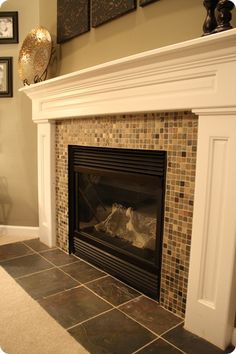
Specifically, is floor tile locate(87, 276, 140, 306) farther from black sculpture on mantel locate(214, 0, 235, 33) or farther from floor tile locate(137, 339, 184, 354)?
black sculpture on mantel locate(214, 0, 235, 33)

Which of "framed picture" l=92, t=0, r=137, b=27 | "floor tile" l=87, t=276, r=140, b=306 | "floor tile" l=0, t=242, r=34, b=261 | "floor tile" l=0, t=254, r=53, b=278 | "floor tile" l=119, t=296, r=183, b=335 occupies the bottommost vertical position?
"floor tile" l=0, t=242, r=34, b=261

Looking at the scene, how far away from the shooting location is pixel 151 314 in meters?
1.56

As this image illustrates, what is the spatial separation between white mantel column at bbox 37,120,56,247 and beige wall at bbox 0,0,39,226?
0.26 meters

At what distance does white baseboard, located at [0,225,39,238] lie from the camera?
9.41 ft

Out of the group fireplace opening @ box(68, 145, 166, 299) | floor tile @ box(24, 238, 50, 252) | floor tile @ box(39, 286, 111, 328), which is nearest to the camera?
floor tile @ box(39, 286, 111, 328)

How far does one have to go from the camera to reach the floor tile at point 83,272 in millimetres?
1973

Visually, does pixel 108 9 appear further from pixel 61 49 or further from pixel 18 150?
pixel 18 150

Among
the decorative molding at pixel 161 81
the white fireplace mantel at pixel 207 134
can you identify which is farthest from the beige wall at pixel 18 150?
the white fireplace mantel at pixel 207 134

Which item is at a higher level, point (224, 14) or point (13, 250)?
point (224, 14)

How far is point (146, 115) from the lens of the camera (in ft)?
5.37

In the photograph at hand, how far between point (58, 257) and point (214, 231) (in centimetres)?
146

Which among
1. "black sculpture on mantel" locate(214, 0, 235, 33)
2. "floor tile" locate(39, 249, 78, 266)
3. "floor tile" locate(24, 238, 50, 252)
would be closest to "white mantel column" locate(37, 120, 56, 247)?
"floor tile" locate(24, 238, 50, 252)

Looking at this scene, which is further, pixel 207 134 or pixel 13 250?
pixel 13 250

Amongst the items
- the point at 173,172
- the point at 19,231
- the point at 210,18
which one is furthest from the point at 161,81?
the point at 19,231
